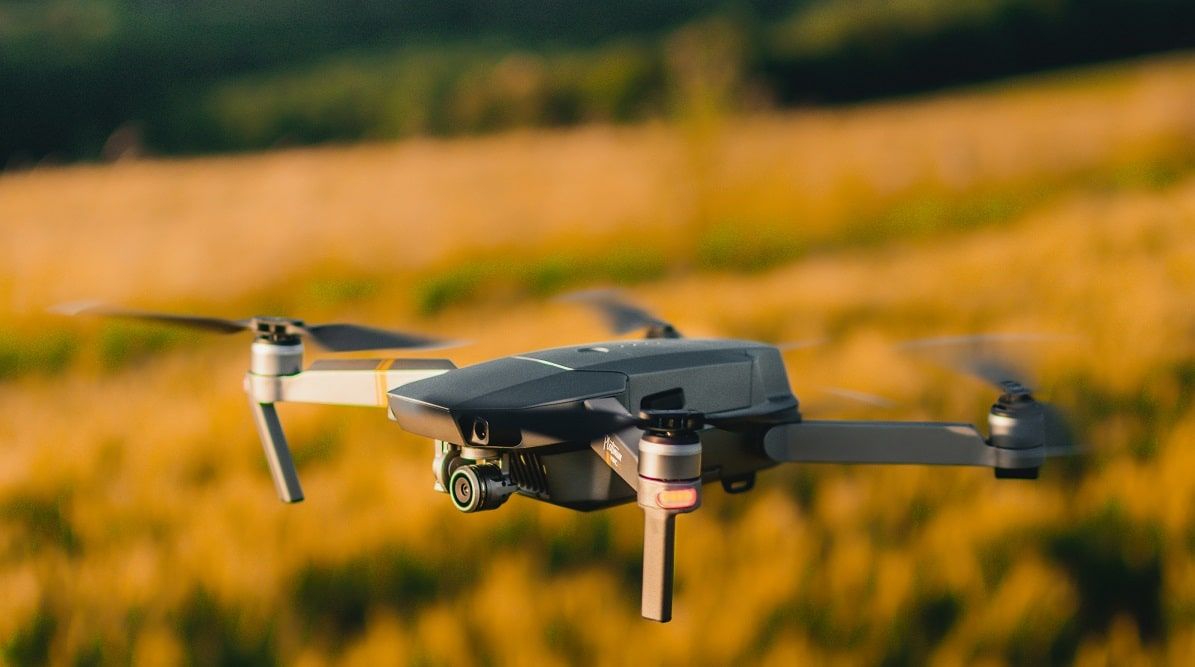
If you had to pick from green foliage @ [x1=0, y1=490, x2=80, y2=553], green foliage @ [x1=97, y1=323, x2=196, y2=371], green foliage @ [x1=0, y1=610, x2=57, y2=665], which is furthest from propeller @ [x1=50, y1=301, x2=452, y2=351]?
green foliage @ [x1=97, y1=323, x2=196, y2=371]

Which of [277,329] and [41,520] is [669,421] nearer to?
[277,329]

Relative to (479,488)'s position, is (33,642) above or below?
below

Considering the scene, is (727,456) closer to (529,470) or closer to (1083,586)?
(529,470)

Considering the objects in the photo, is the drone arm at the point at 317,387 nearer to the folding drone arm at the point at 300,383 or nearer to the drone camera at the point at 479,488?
the folding drone arm at the point at 300,383

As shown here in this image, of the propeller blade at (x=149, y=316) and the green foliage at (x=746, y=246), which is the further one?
the green foliage at (x=746, y=246)

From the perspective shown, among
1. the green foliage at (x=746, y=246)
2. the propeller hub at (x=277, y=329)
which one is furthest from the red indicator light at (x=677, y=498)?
the green foliage at (x=746, y=246)

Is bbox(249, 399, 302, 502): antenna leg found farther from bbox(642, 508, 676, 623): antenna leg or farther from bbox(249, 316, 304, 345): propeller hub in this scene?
bbox(642, 508, 676, 623): antenna leg

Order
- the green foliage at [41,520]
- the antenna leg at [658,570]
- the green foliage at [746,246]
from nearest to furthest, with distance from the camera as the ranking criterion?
the antenna leg at [658,570]
the green foliage at [41,520]
the green foliage at [746,246]

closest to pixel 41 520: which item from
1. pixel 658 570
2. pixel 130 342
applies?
pixel 658 570
